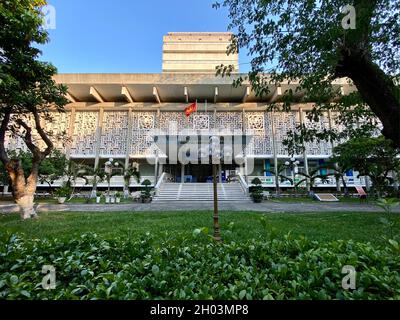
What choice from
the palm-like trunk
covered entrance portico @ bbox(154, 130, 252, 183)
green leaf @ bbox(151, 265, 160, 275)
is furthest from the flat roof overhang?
green leaf @ bbox(151, 265, 160, 275)

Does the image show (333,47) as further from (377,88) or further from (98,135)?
Result: (98,135)

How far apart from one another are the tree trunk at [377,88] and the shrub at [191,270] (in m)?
2.86

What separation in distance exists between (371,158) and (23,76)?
65.2ft

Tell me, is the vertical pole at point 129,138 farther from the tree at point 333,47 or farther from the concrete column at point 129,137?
the tree at point 333,47

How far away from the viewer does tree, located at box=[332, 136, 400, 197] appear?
16.6 meters

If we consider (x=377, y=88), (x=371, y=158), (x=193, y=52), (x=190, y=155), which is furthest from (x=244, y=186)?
(x=193, y=52)

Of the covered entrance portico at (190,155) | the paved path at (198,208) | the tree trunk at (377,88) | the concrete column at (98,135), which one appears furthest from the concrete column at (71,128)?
the tree trunk at (377,88)

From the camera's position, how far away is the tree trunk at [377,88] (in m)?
4.11

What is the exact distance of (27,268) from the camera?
76.9 inches

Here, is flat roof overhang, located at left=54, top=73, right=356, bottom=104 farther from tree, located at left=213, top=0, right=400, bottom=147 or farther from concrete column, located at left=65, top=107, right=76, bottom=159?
tree, located at left=213, top=0, right=400, bottom=147

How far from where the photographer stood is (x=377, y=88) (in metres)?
4.16

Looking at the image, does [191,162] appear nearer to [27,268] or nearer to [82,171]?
[82,171]
